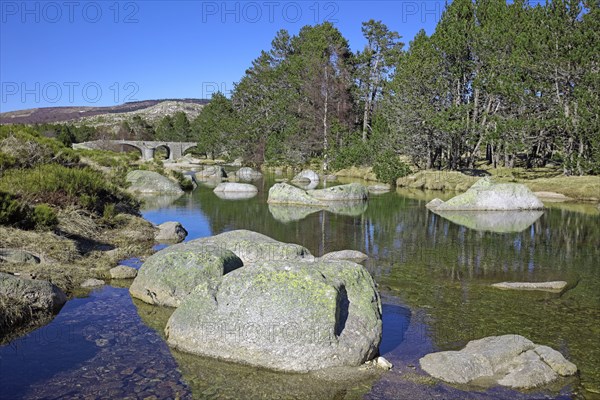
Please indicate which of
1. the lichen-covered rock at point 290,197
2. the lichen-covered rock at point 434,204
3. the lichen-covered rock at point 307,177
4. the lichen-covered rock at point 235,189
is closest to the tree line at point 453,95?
the lichen-covered rock at point 307,177

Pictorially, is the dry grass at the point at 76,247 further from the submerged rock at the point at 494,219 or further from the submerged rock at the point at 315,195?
the submerged rock at the point at 494,219

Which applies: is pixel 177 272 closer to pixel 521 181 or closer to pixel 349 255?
pixel 349 255

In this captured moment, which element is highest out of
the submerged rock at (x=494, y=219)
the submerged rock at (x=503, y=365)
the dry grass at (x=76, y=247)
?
the dry grass at (x=76, y=247)

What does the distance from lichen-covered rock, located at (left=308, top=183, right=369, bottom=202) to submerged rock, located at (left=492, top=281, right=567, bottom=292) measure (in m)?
17.9

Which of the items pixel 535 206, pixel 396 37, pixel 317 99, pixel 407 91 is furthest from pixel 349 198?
pixel 396 37

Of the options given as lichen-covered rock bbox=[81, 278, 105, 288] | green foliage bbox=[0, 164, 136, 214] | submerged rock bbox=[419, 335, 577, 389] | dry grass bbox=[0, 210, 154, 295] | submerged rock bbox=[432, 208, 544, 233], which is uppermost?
green foliage bbox=[0, 164, 136, 214]

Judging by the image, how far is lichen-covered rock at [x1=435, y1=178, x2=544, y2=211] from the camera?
27906 mm

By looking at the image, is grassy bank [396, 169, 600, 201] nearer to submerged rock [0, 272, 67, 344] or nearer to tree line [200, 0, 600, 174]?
tree line [200, 0, 600, 174]

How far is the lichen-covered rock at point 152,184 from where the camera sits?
35406 mm

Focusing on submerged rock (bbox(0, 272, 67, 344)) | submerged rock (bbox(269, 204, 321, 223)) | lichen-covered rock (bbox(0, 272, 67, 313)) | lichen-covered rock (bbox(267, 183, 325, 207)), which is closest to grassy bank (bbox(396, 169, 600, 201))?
lichen-covered rock (bbox(267, 183, 325, 207))

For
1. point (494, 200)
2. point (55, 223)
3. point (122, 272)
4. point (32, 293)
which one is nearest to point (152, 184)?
point (55, 223)

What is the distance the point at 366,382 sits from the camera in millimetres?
7383

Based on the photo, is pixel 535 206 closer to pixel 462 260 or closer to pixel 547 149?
pixel 462 260

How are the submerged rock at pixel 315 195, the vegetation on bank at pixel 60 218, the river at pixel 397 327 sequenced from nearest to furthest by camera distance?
the river at pixel 397 327
the vegetation on bank at pixel 60 218
the submerged rock at pixel 315 195
